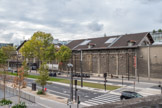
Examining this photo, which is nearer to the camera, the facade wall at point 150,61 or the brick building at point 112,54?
the facade wall at point 150,61

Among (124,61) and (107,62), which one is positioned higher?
(124,61)

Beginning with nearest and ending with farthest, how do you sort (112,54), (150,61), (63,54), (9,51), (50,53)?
1. (150,61)
2. (112,54)
3. (63,54)
4. (50,53)
5. (9,51)

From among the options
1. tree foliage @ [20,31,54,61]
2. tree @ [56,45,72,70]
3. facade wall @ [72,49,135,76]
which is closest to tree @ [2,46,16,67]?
tree foliage @ [20,31,54,61]

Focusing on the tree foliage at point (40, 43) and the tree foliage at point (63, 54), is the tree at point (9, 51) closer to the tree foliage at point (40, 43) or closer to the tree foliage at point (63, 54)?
the tree foliage at point (40, 43)

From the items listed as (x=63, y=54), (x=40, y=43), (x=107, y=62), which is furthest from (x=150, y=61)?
(x=40, y=43)

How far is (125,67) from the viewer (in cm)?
5156

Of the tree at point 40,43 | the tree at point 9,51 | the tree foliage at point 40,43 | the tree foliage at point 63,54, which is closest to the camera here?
the tree foliage at point 63,54

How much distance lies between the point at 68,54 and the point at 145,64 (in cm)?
2961

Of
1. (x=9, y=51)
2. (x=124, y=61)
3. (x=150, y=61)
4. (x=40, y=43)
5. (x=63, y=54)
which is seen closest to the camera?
(x=150, y=61)

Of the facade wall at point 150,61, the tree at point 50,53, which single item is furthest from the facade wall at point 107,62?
the tree at point 50,53

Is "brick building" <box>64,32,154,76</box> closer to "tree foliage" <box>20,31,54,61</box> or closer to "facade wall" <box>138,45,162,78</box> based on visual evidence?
"facade wall" <box>138,45,162,78</box>

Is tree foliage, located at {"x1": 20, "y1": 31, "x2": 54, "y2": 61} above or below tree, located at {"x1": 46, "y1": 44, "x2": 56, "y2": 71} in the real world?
above

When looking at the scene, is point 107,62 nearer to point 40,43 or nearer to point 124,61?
point 124,61

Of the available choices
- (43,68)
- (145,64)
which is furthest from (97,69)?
(43,68)
